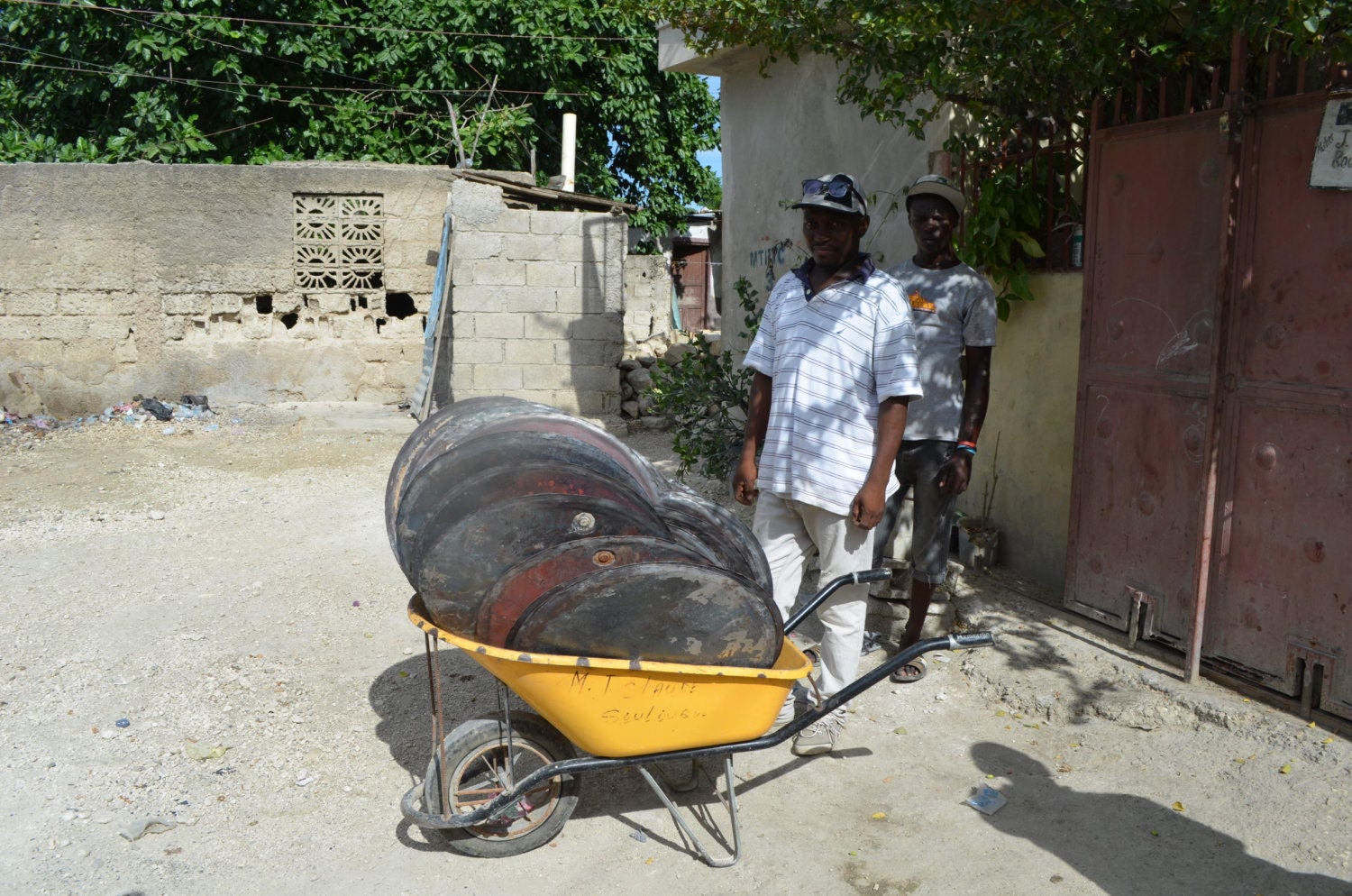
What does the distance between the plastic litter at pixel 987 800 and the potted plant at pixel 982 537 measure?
6.32 ft

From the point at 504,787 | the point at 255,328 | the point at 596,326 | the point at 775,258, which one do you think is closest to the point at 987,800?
the point at 504,787

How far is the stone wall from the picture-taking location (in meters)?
10.8

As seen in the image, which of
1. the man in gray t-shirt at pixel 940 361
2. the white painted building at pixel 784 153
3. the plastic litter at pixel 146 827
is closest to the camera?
the plastic litter at pixel 146 827

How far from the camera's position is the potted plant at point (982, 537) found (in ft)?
17.1

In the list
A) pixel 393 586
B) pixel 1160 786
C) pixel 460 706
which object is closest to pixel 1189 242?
pixel 1160 786

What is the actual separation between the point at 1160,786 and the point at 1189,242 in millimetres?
1893

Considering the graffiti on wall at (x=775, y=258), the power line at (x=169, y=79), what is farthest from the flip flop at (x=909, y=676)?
the power line at (x=169, y=79)

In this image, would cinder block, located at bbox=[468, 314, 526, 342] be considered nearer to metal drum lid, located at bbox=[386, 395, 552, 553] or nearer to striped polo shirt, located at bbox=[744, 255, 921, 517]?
striped polo shirt, located at bbox=[744, 255, 921, 517]

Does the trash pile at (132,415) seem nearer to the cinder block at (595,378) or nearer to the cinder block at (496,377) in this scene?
the cinder block at (496,377)

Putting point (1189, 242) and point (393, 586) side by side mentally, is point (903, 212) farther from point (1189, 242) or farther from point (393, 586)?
point (393, 586)

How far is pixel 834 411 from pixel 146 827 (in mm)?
2408

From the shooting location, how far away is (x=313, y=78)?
15695 mm

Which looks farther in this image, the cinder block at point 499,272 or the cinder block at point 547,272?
the cinder block at point 547,272

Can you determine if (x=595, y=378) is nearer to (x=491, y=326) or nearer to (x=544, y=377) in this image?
(x=544, y=377)
